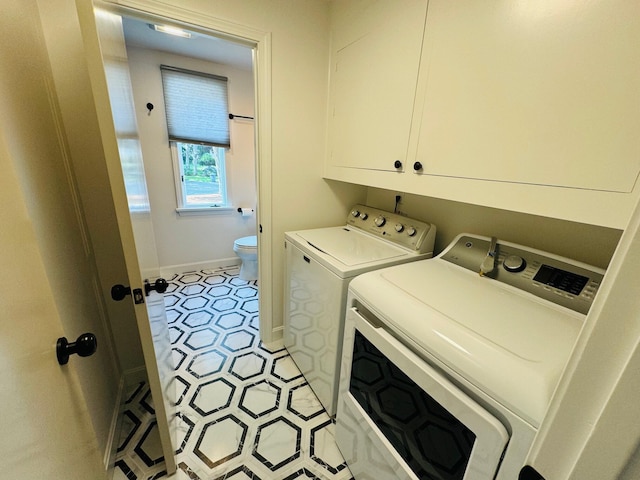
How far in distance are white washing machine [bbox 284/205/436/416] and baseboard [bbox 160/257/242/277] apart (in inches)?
69.3

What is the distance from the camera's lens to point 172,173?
9.12ft

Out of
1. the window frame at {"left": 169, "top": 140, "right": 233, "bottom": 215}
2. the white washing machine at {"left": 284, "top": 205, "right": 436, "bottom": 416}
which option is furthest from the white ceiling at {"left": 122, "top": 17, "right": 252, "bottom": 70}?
the white washing machine at {"left": 284, "top": 205, "right": 436, "bottom": 416}

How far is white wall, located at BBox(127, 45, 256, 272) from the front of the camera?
2467mm

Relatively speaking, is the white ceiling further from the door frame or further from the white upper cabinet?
the white upper cabinet

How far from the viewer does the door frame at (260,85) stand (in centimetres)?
122

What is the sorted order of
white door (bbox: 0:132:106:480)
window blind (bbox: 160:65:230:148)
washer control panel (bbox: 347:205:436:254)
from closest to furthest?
1. white door (bbox: 0:132:106:480)
2. washer control panel (bbox: 347:205:436:254)
3. window blind (bbox: 160:65:230:148)

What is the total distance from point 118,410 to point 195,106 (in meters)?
2.58

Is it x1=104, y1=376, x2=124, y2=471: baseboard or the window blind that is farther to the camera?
the window blind

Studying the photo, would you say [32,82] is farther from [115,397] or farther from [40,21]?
[115,397]

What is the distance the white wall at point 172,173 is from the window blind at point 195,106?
6cm

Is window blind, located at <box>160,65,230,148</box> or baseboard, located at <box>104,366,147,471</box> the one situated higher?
window blind, located at <box>160,65,230,148</box>

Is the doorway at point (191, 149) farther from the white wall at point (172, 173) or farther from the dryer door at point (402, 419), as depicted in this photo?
the dryer door at point (402, 419)

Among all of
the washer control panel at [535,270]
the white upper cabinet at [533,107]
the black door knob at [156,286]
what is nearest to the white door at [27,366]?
the black door knob at [156,286]

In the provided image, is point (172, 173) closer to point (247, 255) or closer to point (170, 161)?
point (170, 161)
